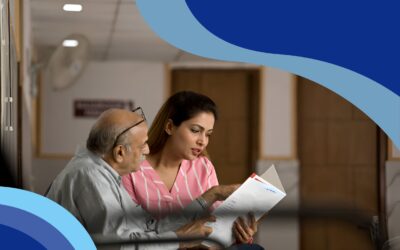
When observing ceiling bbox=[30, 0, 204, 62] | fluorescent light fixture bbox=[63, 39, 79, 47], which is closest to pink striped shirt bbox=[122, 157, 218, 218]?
ceiling bbox=[30, 0, 204, 62]

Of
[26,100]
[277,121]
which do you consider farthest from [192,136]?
[26,100]

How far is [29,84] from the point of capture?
10.2ft

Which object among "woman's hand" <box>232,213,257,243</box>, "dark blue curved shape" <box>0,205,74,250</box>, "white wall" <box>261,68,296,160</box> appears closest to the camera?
"dark blue curved shape" <box>0,205,74,250</box>

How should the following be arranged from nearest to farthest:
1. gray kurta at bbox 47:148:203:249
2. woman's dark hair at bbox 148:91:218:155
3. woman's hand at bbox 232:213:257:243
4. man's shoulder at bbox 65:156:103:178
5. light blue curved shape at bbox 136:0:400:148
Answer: gray kurta at bbox 47:148:203:249
woman's hand at bbox 232:213:257:243
man's shoulder at bbox 65:156:103:178
woman's dark hair at bbox 148:91:218:155
light blue curved shape at bbox 136:0:400:148

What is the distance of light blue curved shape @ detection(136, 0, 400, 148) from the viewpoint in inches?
88.6

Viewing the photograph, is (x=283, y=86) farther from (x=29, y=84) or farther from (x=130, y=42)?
(x=29, y=84)

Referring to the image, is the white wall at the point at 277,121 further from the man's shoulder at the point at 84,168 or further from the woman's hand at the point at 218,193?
the man's shoulder at the point at 84,168

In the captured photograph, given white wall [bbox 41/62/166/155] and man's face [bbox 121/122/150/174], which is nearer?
man's face [bbox 121/122/150/174]

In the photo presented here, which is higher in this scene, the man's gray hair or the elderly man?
the man's gray hair

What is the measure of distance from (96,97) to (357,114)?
84 centimetres

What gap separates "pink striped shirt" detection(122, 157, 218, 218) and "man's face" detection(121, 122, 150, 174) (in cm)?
2

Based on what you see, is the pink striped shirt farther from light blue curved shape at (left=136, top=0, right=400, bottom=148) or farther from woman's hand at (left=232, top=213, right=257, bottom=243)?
light blue curved shape at (left=136, top=0, right=400, bottom=148)

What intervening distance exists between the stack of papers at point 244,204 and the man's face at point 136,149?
0.98 feet

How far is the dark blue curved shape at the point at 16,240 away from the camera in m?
1.54
